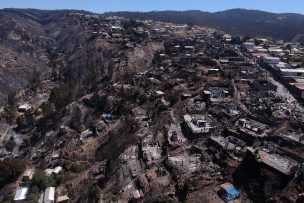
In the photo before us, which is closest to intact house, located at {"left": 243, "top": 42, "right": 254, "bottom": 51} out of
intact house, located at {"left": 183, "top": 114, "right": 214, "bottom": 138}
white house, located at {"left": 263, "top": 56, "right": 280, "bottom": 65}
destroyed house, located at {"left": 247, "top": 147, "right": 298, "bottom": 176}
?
white house, located at {"left": 263, "top": 56, "right": 280, "bottom": 65}

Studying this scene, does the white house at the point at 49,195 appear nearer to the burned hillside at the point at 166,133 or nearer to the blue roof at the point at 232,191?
the burned hillside at the point at 166,133

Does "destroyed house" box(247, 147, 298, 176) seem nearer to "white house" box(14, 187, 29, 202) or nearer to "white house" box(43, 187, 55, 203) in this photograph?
"white house" box(43, 187, 55, 203)

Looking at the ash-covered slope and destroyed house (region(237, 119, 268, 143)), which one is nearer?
destroyed house (region(237, 119, 268, 143))

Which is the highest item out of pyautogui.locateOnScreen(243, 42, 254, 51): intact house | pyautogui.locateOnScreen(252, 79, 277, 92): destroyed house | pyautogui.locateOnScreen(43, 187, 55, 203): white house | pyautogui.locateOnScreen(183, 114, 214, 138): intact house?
pyautogui.locateOnScreen(243, 42, 254, 51): intact house

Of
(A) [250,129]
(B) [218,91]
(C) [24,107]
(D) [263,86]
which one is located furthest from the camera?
(C) [24,107]

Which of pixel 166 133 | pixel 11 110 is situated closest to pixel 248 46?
pixel 166 133

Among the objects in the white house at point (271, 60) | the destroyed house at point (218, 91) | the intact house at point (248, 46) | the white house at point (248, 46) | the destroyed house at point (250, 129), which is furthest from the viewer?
the white house at point (248, 46)

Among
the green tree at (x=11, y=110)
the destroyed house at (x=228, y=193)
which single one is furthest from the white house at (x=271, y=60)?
the green tree at (x=11, y=110)

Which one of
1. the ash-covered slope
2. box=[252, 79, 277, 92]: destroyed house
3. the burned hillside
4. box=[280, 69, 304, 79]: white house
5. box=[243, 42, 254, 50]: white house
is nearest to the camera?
the burned hillside

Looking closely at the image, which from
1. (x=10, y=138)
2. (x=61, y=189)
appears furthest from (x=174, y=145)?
(x=10, y=138)

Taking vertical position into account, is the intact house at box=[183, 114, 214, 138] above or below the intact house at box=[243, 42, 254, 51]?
below

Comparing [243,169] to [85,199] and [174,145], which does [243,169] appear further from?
[85,199]

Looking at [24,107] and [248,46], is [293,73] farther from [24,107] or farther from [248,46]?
[24,107]
